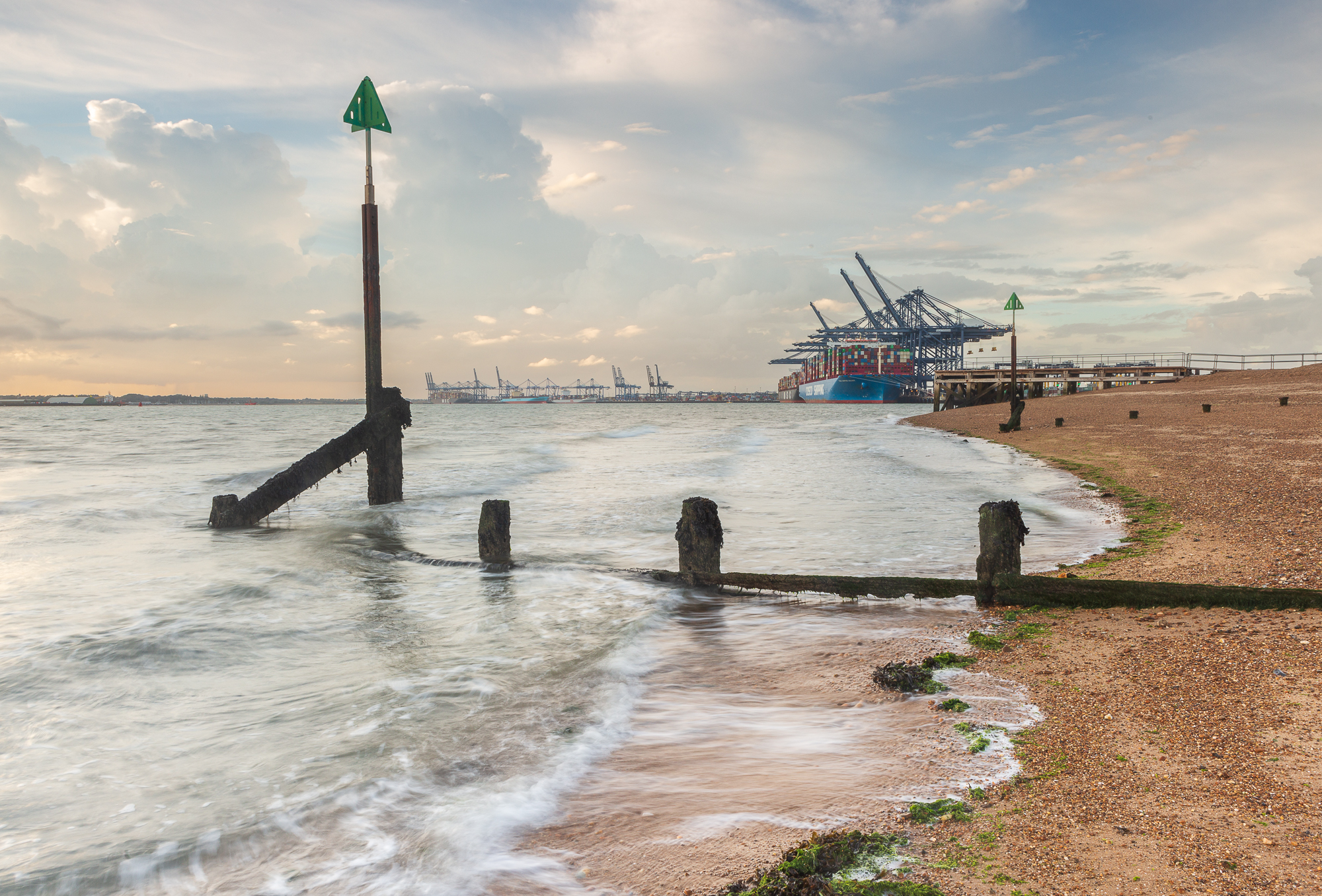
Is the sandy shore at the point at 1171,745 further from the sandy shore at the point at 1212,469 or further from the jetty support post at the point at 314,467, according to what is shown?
the jetty support post at the point at 314,467

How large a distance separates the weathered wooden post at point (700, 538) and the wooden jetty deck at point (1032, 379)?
50296 mm

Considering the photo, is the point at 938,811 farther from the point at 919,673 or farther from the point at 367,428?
the point at 367,428

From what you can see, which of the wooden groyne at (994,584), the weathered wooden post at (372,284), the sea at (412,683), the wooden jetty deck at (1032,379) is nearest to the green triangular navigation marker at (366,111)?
the weathered wooden post at (372,284)

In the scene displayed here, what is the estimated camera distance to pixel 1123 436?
20375mm

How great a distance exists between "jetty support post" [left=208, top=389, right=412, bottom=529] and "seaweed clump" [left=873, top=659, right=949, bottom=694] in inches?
374

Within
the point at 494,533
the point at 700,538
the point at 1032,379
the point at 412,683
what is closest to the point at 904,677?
the point at 700,538

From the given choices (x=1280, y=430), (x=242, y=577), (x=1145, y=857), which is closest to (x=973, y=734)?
(x=1145, y=857)

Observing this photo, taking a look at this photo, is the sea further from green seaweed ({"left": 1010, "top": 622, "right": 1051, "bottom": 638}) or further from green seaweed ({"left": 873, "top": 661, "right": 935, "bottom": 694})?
green seaweed ({"left": 1010, "top": 622, "right": 1051, "bottom": 638})

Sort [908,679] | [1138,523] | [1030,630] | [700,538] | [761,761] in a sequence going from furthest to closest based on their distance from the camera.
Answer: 1. [1138,523]
2. [700,538]
3. [1030,630]
4. [908,679]
5. [761,761]

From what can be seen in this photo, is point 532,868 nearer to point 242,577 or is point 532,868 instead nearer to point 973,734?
point 973,734

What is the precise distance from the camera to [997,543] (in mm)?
6184

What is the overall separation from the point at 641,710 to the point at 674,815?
4.90 feet

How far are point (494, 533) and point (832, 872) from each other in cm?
731

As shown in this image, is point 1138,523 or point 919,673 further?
point 1138,523
